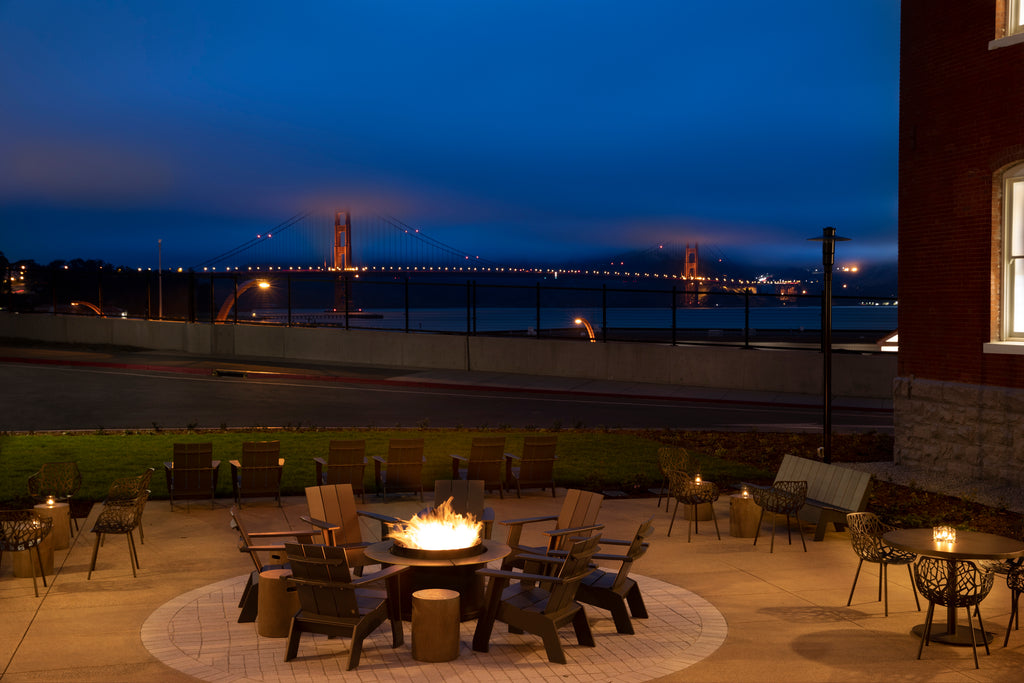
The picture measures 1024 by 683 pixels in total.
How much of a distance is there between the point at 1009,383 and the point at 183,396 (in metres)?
22.4

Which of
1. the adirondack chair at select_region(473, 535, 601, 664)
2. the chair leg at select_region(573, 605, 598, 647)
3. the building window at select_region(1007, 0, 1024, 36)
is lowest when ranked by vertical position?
the chair leg at select_region(573, 605, 598, 647)

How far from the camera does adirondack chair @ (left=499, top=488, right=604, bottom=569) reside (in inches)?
375

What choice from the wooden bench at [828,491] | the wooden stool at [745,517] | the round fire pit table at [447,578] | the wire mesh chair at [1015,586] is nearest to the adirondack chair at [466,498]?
the round fire pit table at [447,578]

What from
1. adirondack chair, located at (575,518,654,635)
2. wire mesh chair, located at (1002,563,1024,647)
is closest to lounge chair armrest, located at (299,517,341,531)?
adirondack chair, located at (575,518,654,635)

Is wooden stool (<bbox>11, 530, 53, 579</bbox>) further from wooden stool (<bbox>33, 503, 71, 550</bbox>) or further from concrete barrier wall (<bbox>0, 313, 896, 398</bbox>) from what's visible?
concrete barrier wall (<bbox>0, 313, 896, 398</bbox>)

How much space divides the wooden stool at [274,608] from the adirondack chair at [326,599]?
39cm

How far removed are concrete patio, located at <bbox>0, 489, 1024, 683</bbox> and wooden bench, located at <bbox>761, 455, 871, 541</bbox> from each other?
535mm

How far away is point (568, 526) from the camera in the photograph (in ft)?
34.0

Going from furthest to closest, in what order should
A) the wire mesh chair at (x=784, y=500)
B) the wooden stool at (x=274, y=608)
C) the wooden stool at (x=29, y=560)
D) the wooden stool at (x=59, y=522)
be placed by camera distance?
the wire mesh chair at (x=784, y=500), the wooden stool at (x=59, y=522), the wooden stool at (x=29, y=560), the wooden stool at (x=274, y=608)

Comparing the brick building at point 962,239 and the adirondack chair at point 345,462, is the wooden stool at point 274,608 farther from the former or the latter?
the brick building at point 962,239

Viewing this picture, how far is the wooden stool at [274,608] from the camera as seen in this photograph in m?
8.71

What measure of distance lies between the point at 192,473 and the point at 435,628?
7.61 meters

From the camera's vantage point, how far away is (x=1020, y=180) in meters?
15.0

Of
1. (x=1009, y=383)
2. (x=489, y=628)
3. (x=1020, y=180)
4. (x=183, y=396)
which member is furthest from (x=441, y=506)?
(x=183, y=396)
